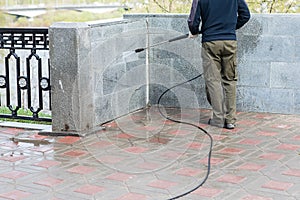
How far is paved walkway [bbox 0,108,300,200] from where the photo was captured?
445cm

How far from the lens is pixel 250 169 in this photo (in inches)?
197

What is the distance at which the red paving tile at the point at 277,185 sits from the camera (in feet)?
14.7

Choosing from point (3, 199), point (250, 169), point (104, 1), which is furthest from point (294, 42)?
point (104, 1)

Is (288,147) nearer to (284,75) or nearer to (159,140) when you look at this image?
(159,140)

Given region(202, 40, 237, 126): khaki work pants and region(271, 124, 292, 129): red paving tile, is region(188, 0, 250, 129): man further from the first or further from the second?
region(271, 124, 292, 129): red paving tile

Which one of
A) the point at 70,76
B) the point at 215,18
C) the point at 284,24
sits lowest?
the point at 70,76

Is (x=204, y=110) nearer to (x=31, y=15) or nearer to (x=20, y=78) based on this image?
(x=20, y=78)

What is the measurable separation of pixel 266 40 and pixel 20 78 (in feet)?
10.5

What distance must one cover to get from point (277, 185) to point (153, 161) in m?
1.26

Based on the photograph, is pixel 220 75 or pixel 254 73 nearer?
pixel 220 75

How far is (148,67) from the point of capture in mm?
7656

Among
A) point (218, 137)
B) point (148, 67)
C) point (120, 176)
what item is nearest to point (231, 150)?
point (218, 137)

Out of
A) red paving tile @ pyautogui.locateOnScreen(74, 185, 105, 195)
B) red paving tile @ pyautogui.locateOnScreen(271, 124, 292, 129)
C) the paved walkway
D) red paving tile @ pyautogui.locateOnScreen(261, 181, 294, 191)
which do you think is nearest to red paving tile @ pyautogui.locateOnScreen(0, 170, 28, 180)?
the paved walkway

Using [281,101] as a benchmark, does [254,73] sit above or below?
above
